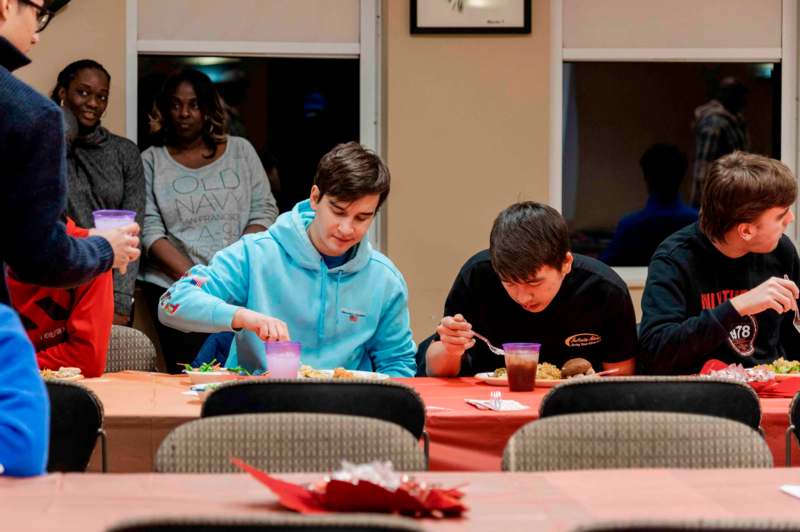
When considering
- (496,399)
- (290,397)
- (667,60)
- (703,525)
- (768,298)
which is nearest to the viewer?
(703,525)

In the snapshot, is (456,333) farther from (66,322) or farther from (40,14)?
(40,14)

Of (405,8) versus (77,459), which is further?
(405,8)

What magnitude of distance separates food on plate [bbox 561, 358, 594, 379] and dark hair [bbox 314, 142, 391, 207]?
0.72 metres

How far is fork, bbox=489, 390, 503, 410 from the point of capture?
2.87 m

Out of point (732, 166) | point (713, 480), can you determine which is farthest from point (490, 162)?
point (713, 480)

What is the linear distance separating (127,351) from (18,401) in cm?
202

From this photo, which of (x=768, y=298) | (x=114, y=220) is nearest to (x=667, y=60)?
(x=768, y=298)

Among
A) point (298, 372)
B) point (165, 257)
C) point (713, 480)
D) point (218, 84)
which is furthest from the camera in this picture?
point (218, 84)

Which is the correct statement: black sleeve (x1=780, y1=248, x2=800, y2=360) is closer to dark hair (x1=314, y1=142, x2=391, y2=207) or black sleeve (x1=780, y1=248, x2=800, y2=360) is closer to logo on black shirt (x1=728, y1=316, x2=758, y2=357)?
logo on black shirt (x1=728, y1=316, x2=758, y2=357)

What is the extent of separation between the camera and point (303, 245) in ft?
11.7

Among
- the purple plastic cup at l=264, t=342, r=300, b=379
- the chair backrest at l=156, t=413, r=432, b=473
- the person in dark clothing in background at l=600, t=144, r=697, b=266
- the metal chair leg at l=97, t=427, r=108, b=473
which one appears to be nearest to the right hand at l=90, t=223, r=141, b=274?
the metal chair leg at l=97, t=427, r=108, b=473

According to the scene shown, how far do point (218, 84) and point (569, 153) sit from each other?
164cm

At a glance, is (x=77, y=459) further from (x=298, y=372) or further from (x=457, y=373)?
(x=457, y=373)

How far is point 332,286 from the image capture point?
11.7ft
